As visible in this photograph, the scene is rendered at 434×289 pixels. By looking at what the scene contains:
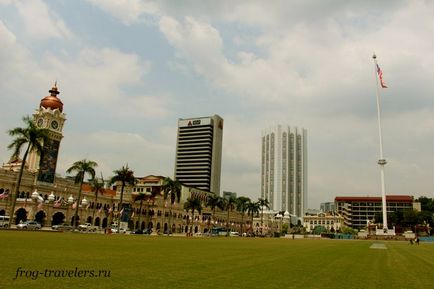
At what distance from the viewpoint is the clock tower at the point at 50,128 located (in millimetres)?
91625

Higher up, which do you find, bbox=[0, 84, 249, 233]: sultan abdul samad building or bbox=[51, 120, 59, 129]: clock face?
bbox=[51, 120, 59, 129]: clock face

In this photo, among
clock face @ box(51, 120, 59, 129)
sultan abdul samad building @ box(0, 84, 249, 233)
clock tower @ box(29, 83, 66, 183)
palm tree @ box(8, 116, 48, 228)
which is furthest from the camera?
clock face @ box(51, 120, 59, 129)

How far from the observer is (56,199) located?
90.6m

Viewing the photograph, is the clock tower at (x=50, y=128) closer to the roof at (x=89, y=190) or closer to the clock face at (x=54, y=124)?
the clock face at (x=54, y=124)

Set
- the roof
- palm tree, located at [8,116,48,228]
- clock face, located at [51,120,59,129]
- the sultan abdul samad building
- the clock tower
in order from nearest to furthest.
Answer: palm tree, located at [8,116,48,228]
the sultan abdul samad building
the clock tower
clock face, located at [51,120,59,129]
the roof

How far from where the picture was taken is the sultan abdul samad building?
79.5 m

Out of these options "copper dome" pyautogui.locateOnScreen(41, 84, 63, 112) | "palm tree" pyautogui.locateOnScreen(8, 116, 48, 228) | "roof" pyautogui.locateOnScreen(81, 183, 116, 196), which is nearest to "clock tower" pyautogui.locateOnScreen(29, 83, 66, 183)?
"copper dome" pyautogui.locateOnScreen(41, 84, 63, 112)

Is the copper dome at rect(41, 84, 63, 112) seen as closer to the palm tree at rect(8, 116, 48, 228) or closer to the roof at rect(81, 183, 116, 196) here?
the roof at rect(81, 183, 116, 196)

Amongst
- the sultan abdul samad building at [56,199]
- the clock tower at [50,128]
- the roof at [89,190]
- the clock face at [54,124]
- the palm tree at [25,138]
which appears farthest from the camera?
the roof at [89,190]

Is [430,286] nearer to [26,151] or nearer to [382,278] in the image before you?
[382,278]

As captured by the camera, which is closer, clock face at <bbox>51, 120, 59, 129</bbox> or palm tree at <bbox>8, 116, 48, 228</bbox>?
palm tree at <bbox>8, 116, 48, 228</bbox>

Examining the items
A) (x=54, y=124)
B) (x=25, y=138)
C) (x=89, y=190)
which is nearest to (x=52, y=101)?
(x=54, y=124)

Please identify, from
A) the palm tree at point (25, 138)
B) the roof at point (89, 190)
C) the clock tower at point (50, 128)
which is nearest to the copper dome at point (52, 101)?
the clock tower at point (50, 128)

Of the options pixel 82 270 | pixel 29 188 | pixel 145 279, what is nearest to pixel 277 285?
pixel 145 279
